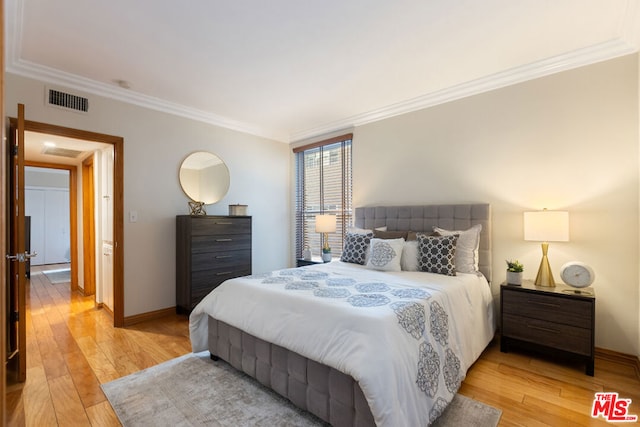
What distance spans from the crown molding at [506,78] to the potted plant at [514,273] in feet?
5.79

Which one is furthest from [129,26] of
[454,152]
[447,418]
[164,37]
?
[447,418]

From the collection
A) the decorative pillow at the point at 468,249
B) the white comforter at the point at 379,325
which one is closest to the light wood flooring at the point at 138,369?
the white comforter at the point at 379,325

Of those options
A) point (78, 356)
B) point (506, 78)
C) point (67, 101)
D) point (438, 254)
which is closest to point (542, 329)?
point (438, 254)

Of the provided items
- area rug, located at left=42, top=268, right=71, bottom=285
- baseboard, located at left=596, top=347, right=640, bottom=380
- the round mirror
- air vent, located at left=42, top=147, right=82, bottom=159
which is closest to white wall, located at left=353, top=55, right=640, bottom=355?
baseboard, located at left=596, top=347, right=640, bottom=380

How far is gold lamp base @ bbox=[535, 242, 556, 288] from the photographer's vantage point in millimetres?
2529

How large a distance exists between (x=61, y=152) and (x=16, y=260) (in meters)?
2.99

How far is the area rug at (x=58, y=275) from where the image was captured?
18.6ft

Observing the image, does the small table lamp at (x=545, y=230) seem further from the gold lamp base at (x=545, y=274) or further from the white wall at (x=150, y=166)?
the white wall at (x=150, y=166)

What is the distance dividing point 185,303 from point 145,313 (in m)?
0.45

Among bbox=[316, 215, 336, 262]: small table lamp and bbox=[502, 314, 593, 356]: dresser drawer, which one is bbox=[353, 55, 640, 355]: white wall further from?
bbox=[316, 215, 336, 262]: small table lamp

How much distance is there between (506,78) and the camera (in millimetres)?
2912

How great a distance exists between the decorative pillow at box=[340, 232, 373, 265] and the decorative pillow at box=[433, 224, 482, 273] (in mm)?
A: 807

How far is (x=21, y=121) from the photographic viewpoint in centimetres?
216

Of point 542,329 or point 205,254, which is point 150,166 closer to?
point 205,254
